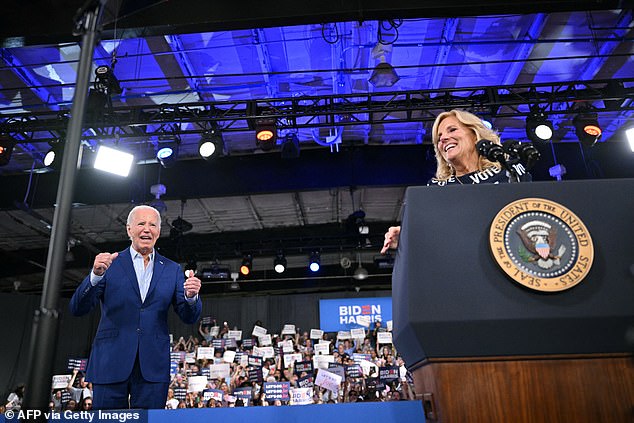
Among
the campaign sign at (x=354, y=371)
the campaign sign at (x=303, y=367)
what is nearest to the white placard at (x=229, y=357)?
the campaign sign at (x=303, y=367)

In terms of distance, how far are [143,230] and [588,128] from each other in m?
6.99

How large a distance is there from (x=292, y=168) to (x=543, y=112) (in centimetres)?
465

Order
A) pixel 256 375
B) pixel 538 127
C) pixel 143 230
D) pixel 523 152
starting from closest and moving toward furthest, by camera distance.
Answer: pixel 523 152
pixel 143 230
pixel 538 127
pixel 256 375

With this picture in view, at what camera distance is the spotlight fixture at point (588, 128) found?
6.96m

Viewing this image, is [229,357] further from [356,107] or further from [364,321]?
[356,107]

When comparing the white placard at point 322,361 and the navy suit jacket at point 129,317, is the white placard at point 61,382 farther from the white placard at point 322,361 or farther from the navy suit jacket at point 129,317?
the navy suit jacket at point 129,317

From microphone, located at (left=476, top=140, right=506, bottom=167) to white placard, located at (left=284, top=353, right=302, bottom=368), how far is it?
9.77 meters

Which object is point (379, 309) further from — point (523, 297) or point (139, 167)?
point (523, 297)

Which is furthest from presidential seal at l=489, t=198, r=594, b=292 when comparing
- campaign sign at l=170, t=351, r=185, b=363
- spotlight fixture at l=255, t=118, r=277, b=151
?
campaign sign at l=170, t=351, r=185, b=363

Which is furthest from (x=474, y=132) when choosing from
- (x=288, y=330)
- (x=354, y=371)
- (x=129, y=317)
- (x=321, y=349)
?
(x=288, y=330)

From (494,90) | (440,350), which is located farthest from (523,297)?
(494,90)

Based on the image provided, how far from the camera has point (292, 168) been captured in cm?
934

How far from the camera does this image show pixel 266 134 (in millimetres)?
7289

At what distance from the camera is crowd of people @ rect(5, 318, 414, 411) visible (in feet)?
25.4
